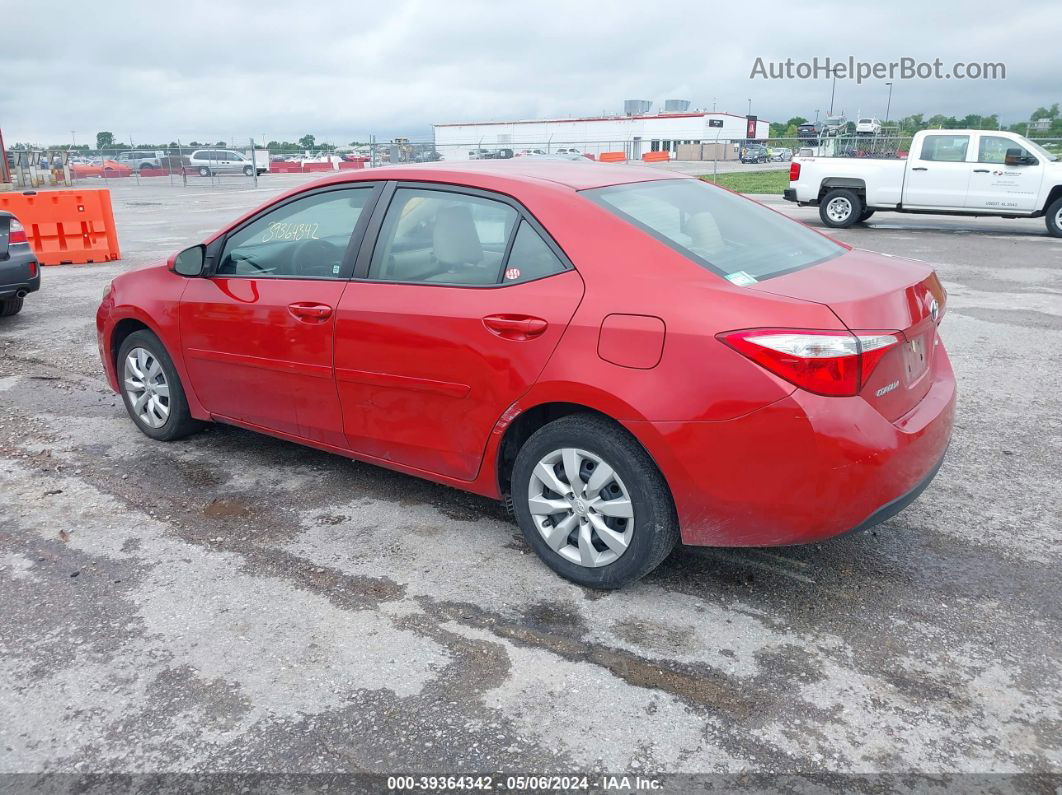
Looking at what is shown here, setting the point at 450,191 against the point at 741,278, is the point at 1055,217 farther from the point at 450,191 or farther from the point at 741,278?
the point at 450,191

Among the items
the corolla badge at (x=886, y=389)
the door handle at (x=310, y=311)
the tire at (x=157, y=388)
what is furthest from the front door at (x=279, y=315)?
the corolla badge at (x=886, y=389)

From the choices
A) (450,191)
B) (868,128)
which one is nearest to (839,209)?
(450,191)

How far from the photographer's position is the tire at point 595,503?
10.3 ft

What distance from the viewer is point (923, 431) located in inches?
124

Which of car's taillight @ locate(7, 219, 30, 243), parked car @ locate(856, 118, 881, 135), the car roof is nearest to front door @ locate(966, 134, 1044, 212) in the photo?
the car roof

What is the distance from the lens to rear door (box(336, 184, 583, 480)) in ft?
11.0

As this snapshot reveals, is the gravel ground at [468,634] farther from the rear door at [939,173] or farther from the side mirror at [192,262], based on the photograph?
the rear door at [939,173]

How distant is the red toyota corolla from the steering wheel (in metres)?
0.01

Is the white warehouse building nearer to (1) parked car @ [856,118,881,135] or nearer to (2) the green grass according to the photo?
(1) parked car @ [856,118,881,135]

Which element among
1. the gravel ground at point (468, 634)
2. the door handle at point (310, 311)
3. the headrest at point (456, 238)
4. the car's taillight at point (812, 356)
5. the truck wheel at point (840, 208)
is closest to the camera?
the gravel ground at point (468, 634)

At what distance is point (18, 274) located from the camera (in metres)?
8.32

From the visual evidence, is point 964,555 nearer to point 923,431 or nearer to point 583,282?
point 923,431

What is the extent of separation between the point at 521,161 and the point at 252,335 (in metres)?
1.62

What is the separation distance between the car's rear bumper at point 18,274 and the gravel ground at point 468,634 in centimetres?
402
